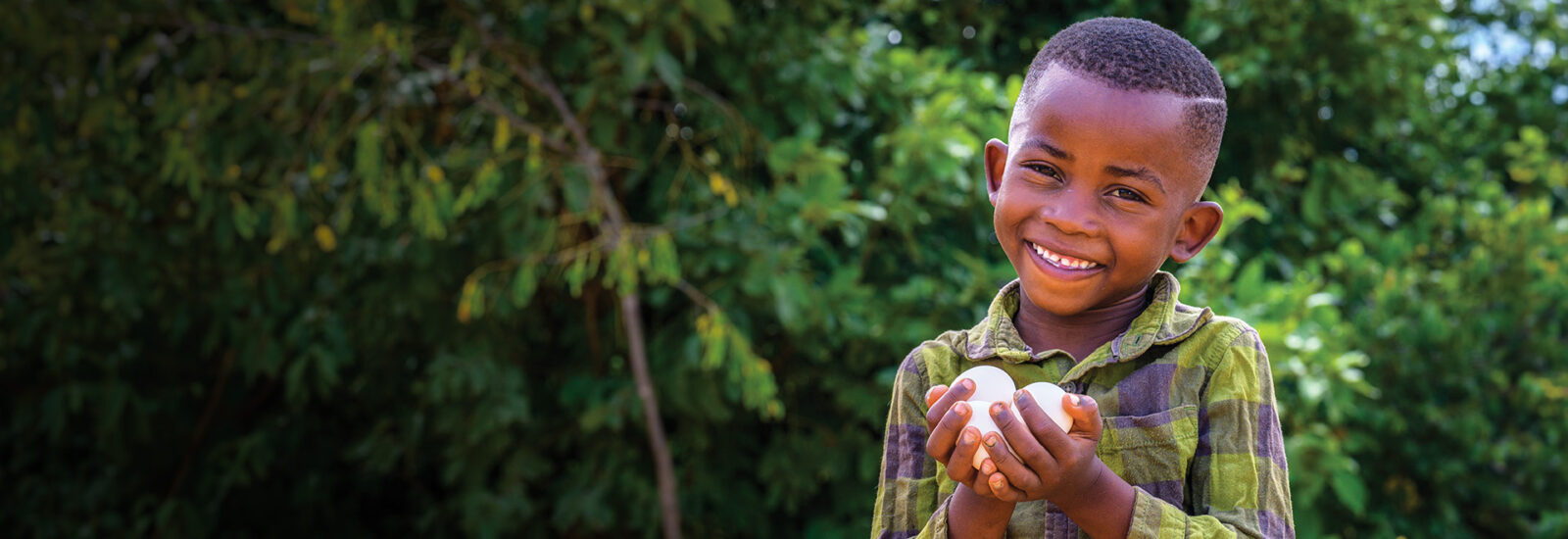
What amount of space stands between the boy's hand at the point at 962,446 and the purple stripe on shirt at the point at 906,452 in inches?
9.4

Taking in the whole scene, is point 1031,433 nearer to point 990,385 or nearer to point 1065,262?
point 990,385

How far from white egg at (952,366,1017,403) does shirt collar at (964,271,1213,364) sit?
0.17 m

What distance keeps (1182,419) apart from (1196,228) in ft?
0.72

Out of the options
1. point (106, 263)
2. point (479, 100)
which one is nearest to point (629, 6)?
point (479, 100)

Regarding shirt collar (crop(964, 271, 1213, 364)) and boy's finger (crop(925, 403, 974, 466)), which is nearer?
boy's finger (crop(925, 403, 974, 466))

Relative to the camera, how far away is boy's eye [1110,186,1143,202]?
1305mm

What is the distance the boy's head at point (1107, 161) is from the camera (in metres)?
1.28

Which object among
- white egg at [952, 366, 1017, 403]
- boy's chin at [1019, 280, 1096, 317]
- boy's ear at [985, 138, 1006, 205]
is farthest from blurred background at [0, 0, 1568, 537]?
white egg at [952, 366, 1017, 403]

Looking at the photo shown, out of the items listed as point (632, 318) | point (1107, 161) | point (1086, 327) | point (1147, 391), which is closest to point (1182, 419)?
point (1147, 391)

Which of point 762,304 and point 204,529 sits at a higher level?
point 762,304

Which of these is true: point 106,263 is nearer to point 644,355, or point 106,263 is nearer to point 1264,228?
point 644,355

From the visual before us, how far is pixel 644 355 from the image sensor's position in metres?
3.92

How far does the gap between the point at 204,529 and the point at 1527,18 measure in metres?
5.74

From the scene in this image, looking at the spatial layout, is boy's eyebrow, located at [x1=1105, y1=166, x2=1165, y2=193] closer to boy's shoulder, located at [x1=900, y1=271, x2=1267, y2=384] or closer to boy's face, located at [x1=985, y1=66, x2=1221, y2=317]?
boy's face, located at [x1=985, y1=66, x2=1221, y2=317]
